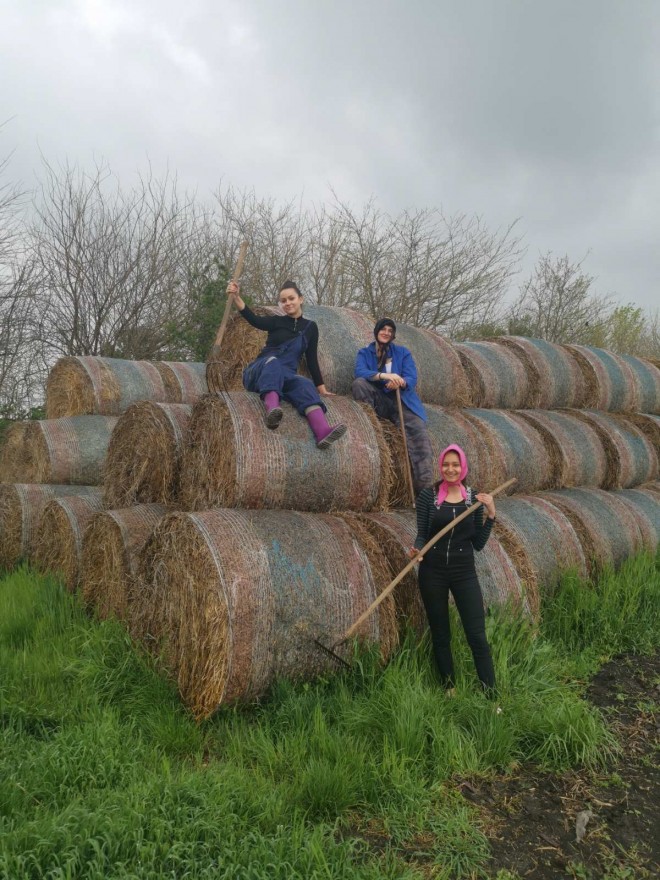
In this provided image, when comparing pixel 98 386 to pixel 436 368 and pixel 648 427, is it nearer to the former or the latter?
pixel 436 368

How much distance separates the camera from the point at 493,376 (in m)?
8.80

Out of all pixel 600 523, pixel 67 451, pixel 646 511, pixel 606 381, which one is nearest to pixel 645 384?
pixel 606 381

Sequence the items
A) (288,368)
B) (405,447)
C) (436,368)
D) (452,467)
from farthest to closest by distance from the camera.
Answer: (436,368) < (405,447) < (288,368) < (452,467)

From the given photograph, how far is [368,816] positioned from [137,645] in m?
2.38

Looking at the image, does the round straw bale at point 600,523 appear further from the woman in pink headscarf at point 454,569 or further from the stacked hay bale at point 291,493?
the woman in pink headscarf at point 454,569

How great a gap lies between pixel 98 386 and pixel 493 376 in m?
5.38

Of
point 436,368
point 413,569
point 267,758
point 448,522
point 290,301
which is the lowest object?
point 267,758

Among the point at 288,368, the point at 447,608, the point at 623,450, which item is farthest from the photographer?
the point at 623,450

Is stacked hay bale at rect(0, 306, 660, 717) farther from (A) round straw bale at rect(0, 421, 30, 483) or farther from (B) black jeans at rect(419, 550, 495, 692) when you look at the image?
(B) black jeans at rect(419, 550, 495, 692)

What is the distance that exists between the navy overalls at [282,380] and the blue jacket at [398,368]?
78 centimetres

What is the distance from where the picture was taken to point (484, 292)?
2211 centimetres

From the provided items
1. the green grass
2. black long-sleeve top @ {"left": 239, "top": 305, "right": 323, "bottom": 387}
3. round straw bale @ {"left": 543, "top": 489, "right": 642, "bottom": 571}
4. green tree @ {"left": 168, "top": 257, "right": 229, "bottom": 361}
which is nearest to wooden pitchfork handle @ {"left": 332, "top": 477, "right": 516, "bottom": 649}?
the green grass

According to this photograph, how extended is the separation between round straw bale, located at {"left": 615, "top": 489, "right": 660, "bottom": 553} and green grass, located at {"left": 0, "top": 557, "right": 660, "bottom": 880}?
335 cm

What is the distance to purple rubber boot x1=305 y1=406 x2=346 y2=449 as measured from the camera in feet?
18.3
